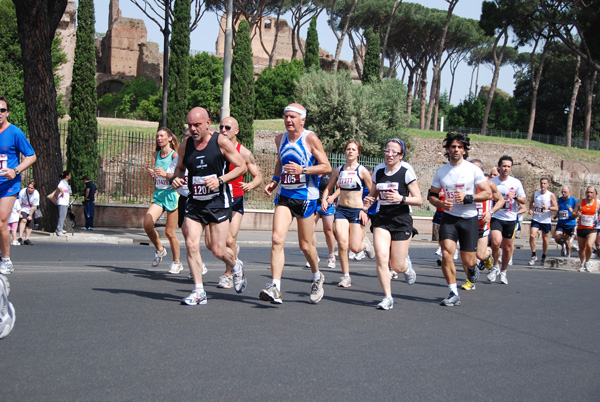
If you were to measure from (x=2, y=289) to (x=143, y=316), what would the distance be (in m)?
2.27

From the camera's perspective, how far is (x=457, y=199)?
775 centimetres

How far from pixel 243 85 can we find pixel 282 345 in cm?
3160

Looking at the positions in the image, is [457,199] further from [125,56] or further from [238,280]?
[125,56]

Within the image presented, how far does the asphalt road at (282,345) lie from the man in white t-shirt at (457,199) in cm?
53

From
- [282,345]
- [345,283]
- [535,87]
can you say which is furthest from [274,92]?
[282,345]

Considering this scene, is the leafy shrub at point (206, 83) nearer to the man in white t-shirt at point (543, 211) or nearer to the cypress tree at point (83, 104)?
the cypress tree at point (83, 104)

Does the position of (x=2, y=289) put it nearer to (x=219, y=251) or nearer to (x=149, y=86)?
(x=219, y=251)

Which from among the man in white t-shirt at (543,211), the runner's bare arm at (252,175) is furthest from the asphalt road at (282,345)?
the man in white t-shirt at (543,211)

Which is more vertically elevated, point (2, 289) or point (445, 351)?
point (2, 289)

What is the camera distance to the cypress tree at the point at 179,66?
1273 inches

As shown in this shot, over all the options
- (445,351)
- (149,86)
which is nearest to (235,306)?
(445,351)

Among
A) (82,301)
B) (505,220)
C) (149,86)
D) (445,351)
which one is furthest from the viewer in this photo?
(149,86)

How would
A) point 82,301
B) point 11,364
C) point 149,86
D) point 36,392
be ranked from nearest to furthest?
point 36,392 → point 11,364 → point 82,301 → point 149,86

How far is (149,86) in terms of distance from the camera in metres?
56.3
